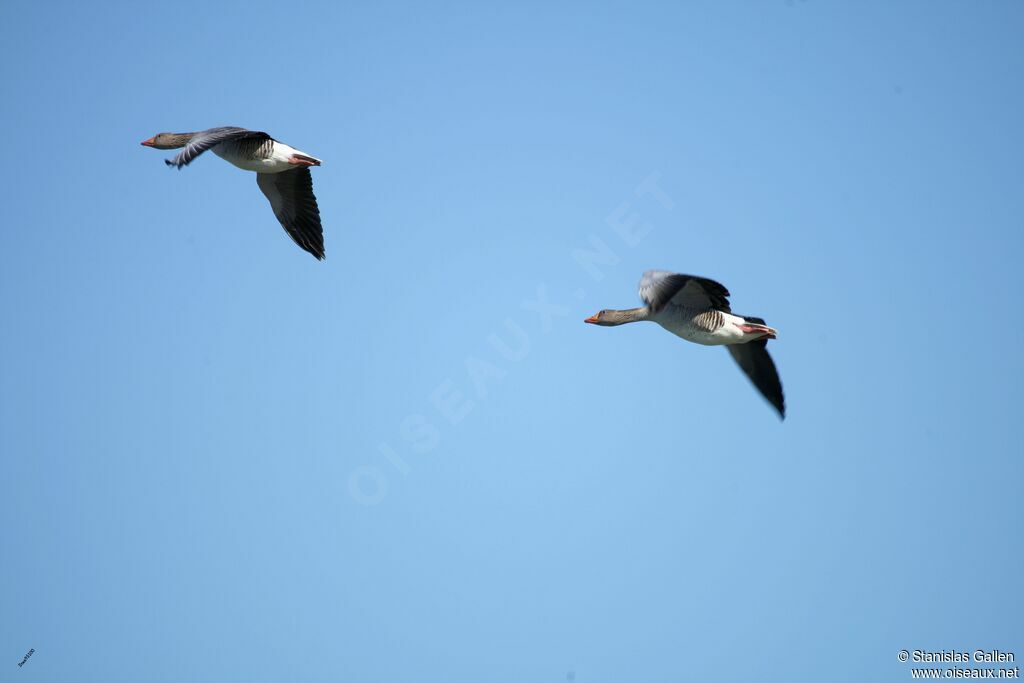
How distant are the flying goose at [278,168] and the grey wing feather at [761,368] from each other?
25.1 ft

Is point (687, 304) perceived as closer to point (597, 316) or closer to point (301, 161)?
point (597, 316)

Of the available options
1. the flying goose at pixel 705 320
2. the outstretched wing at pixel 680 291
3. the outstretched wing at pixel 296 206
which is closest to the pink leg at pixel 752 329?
the flying goose at pixel 705 320

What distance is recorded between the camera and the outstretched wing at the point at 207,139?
1641 centimetres

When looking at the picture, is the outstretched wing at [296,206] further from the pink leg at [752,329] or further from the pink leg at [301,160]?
the pink leg at [752,329]

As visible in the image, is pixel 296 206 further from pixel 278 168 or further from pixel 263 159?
pixel 263 159

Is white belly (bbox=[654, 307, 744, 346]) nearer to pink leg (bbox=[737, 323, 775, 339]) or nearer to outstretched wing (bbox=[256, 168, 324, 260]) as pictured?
pink leg (bbox=[737, 323, 775, 339])

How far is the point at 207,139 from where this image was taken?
18078mm

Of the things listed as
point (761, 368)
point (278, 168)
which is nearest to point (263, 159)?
point (278, 168)

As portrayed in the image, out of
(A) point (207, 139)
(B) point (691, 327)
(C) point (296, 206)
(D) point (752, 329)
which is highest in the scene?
(D) point (752, 329)

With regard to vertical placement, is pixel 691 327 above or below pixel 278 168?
above

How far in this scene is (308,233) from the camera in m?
21.1

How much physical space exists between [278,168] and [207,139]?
223 cm

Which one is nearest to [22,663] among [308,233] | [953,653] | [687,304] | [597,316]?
[308,233]

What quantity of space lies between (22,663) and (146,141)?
10.9m
